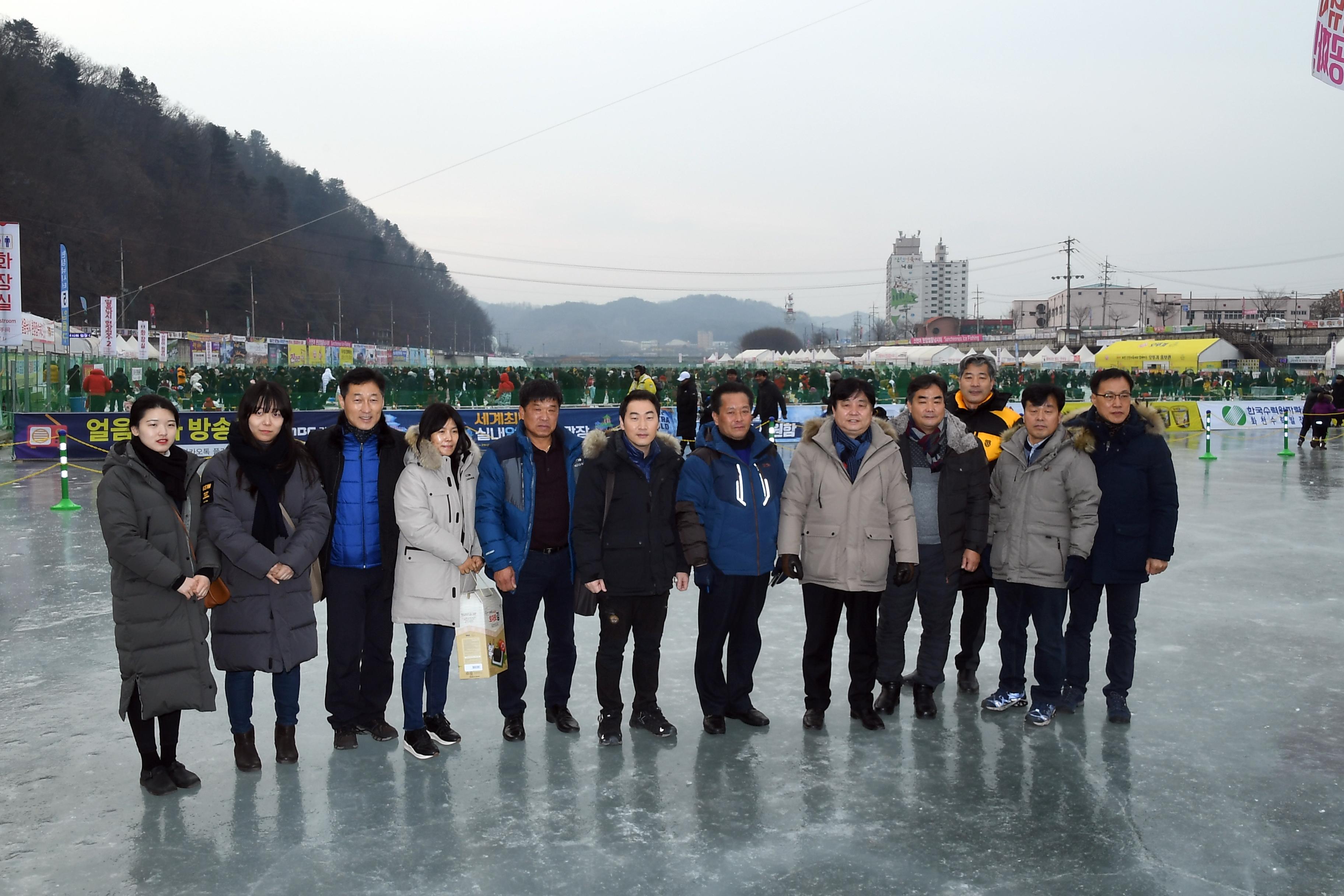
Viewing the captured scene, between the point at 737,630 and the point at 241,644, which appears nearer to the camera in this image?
the point at 241,644

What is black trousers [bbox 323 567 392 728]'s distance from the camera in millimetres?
4375

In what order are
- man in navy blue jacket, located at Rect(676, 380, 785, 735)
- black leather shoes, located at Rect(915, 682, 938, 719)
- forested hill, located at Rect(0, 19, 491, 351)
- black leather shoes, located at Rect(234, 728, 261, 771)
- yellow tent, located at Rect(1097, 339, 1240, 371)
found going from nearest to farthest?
black leather shoes, located at Rect(234, 728, 261, 771)
man in navy blue jacket, located at Rect(676, 380, 785, 735)
black leather shoes, located at Rect(915, 682, 938, 719)
yellow tent, located at Rect(1097, 339, 1240, 371)
forested hill, located at Rect(0, 19, 491, 351)

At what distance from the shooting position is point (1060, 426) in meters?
4.85

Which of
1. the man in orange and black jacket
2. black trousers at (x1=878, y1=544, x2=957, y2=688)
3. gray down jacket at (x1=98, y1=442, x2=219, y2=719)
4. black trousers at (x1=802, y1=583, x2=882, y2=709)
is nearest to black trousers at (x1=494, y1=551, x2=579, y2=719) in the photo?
black trousers at (x1=802, y1=583, x2=882, y2=709)

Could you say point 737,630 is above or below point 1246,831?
above

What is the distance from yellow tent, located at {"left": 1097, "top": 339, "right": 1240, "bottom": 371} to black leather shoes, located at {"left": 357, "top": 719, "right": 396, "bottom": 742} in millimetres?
46751

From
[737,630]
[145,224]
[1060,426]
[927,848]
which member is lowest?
[927,848]

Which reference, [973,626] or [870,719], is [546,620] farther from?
[973,626]

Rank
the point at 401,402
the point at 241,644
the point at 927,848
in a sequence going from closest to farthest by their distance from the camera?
the point at 927,848, the point at 241,644, the point at 401,402

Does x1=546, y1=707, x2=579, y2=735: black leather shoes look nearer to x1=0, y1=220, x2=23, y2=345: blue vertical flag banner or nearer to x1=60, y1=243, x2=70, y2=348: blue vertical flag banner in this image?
x1=0, y1=220, x2=23, y2=345: blue vertical flag banner

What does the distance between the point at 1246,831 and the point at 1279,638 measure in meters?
3.11

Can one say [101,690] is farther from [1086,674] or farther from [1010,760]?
[1086,674]

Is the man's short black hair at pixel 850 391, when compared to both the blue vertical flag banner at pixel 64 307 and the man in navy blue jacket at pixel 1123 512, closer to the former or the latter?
the man in navy blue jacket at pixel 1123 512

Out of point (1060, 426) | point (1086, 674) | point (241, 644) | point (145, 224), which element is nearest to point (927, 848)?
point (1086, 674)
